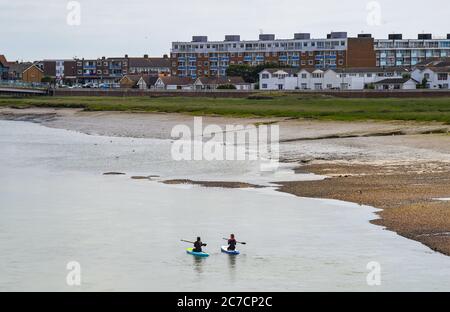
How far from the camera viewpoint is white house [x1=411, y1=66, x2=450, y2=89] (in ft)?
435

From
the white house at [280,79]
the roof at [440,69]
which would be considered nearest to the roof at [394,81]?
the roof at [440,69]

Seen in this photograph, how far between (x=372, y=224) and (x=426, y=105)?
59.3 metres

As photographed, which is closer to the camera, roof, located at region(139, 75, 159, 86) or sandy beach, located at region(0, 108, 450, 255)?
sandy beach, located at region(0, 108, 450, 255)

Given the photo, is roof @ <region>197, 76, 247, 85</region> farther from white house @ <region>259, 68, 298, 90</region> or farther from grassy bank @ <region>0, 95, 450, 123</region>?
grassy bank @ <region>0, 95, 450, 123</region>

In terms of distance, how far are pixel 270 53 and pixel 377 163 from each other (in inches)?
5254

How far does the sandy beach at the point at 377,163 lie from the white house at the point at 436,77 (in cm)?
5490

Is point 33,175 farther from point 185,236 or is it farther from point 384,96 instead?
point 384,96

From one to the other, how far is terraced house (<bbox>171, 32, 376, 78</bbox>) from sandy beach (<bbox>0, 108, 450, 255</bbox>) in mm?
89947

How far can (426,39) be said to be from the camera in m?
187

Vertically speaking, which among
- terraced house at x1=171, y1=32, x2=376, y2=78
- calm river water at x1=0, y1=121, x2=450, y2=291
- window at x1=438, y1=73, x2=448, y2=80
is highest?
terraced house at x1=171, y1=32, x2=376, y2=78

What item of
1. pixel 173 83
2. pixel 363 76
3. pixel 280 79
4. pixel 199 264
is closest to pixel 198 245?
pixel 199 264

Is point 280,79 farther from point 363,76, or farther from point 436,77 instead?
point 436,77

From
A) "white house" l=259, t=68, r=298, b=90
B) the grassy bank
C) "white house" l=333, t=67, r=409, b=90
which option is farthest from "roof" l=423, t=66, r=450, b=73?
"white house" l=259, t=68, r=298, b=90

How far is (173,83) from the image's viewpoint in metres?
167
